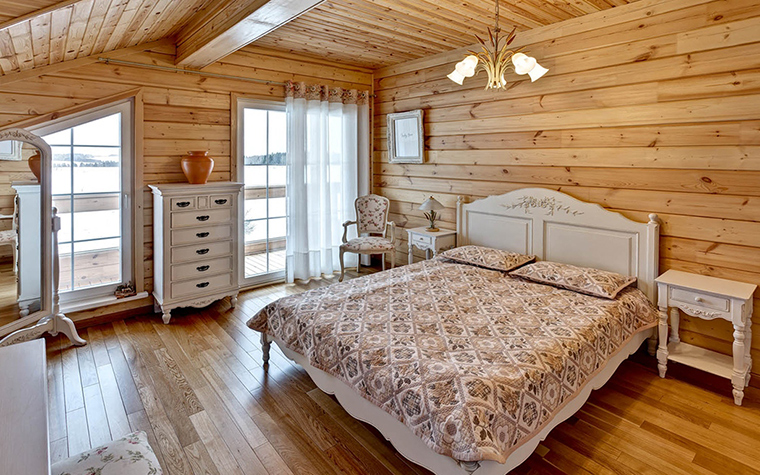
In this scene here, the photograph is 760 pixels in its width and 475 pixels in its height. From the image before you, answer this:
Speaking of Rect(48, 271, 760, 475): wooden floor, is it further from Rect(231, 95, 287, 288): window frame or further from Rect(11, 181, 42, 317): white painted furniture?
Rect(231, 95, 287, 288): window frame

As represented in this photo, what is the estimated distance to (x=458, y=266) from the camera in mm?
3559

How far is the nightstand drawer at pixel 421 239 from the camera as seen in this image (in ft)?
13.9

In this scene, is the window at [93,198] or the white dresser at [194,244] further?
the white dresser at [194,244]

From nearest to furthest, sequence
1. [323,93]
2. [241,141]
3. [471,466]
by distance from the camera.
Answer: [471,466]
[241,141]
[323,93]

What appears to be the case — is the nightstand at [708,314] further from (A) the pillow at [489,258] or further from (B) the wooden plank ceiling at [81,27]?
(B) the wooden plank ceiling at [81,27]

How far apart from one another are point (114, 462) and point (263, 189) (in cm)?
351

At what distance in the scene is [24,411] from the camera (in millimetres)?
1023

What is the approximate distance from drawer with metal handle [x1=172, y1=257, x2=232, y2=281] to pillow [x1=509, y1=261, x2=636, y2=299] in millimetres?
2542

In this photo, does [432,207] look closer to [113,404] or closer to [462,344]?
[462,344]

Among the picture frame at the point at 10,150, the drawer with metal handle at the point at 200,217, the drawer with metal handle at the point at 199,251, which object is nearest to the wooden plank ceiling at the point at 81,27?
the picture frame at the point at 10,150

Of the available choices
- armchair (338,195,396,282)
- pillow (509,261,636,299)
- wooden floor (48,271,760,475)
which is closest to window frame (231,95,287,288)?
armchair (338,195,396,282)

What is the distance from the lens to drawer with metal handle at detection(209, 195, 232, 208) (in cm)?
379

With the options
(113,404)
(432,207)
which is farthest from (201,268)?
(432,207)

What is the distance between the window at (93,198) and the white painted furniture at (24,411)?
249 centimetres
